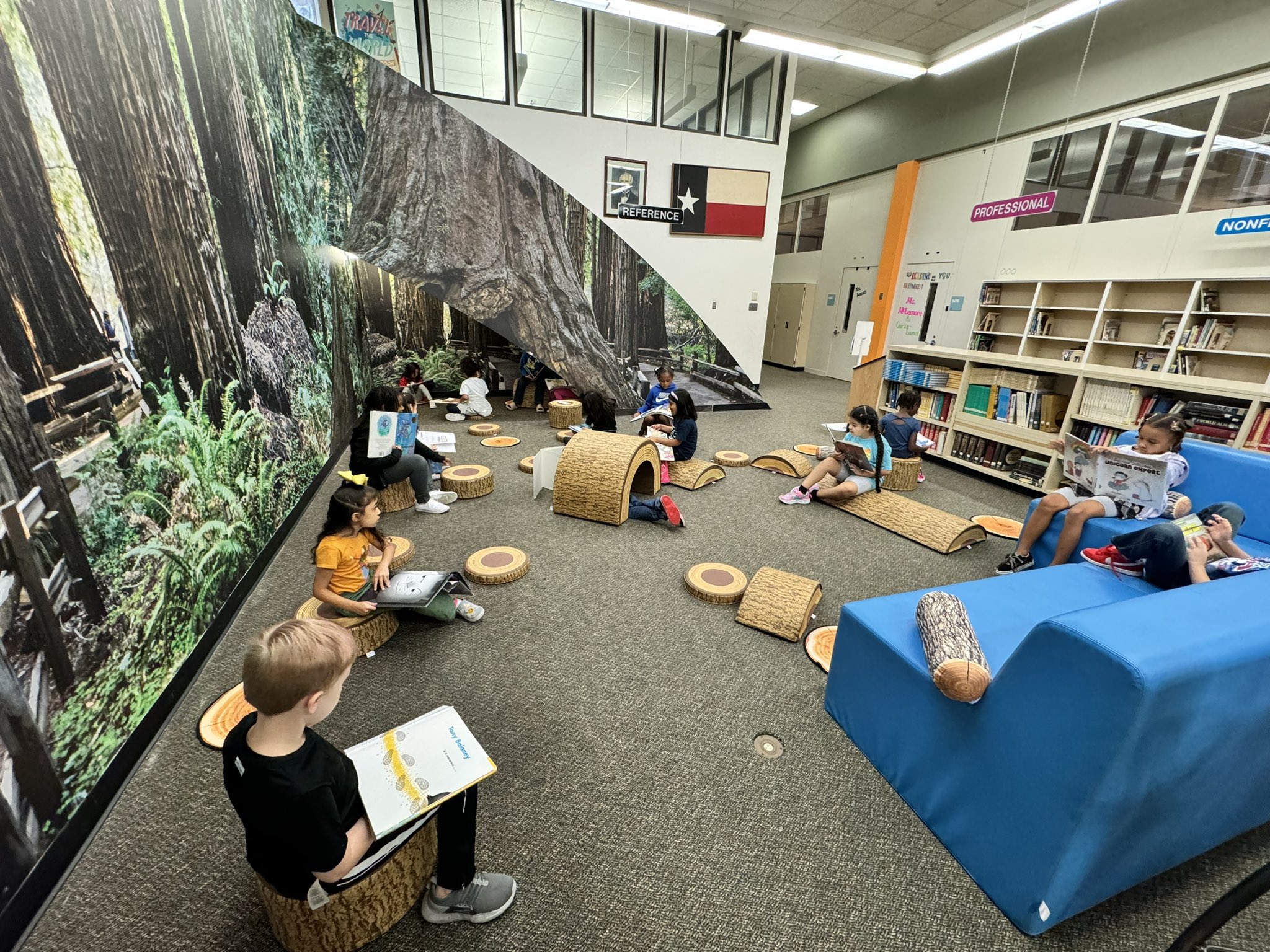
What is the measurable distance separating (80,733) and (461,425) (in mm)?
5225

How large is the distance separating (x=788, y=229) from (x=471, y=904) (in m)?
13.3

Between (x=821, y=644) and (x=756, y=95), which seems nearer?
(x=821, y=644)

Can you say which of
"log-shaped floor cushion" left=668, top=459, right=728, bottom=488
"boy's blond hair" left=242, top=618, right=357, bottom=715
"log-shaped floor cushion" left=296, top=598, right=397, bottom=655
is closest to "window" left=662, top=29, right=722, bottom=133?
"log-shaped floor cushion" left=668, top=459, right=728, bottom=488

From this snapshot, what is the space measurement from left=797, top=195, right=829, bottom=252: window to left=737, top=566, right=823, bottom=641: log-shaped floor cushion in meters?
10.3

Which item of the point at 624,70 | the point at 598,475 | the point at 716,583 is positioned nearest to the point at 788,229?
the point at 624,70

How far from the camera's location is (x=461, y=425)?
21.5ft

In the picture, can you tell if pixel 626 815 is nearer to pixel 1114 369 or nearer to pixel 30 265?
pixel 30 265

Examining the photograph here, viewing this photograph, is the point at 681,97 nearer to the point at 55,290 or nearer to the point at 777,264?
the point at 777,264

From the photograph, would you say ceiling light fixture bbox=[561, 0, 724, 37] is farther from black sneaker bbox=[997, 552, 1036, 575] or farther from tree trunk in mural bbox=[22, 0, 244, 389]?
black sneaker bbox=[997, 552, 1036, 575]

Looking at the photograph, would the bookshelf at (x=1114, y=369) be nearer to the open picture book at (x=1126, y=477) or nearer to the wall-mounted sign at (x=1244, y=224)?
the wall-mounted sign at (x=1244, y=224)

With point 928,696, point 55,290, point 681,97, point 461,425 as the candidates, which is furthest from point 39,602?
point 681,97

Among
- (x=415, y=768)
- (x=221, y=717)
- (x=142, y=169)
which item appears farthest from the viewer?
(x=142, y=169)

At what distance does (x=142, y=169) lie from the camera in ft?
6.97

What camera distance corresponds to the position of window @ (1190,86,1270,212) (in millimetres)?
4797
